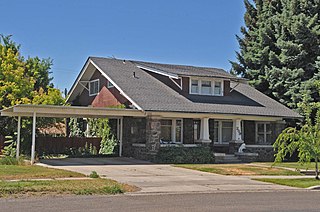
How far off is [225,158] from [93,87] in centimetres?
1109

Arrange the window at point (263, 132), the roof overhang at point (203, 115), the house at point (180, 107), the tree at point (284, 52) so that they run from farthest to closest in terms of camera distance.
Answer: the tree at point (284, 52) → the window at point (263, 132) → the house at point (180, 107) → the roof overhang at point (203, 115)

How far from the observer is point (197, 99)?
30578 millimetres

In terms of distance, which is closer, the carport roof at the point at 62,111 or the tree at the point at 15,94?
the carport roof at the point at 62,111

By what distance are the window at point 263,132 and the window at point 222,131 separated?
2395mm

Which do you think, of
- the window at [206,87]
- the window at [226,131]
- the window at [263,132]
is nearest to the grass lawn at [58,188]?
the window at [206,87]

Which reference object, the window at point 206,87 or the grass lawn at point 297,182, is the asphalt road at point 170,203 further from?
the window at point 206,87

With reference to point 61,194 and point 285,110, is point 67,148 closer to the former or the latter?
point 285,110

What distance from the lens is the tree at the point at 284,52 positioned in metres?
35.8

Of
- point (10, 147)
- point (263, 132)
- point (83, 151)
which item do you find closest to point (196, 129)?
point (263, 132)

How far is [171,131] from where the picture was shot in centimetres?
3016

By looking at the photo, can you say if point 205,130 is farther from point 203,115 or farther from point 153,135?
point 153,135

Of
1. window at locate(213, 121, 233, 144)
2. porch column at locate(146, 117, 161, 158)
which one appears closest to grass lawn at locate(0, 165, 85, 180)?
porch column at locate(146, 117, 161, 158)

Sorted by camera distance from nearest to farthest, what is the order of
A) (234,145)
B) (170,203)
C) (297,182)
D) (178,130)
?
1. (170,203)
2. (297,182)
3. (178,130)
4. (234,145)

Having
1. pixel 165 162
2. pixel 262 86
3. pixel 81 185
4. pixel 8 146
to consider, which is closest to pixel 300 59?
pixel 262 86
